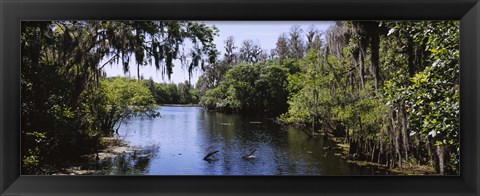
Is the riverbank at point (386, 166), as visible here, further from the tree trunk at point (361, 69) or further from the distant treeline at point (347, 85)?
the tree trunk at point (361, 69)

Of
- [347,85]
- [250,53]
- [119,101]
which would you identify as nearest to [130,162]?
[119,101]

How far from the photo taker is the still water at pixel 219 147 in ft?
11.7

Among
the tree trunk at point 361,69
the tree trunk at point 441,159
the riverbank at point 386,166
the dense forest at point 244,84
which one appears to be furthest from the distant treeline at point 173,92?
the tree trunk at point 441,159

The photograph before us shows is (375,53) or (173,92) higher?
(375,53)

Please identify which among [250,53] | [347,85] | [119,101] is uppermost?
[250,53]

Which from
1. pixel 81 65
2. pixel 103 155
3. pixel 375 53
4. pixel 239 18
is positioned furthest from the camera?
pixel 375 53

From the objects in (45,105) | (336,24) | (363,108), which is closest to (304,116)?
(363,108)

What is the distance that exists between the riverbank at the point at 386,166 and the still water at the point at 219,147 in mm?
58

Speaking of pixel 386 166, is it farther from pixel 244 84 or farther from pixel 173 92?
pixel 173 92

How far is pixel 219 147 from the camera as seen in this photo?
367cm

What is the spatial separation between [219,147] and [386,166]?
161cm

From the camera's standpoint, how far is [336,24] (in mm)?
3475

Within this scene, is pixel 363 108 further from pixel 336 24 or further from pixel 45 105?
pixel 45 105

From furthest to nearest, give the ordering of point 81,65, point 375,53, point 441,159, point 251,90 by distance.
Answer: point 251,90 < point 375,53 < point 81,65 < point 441,159
